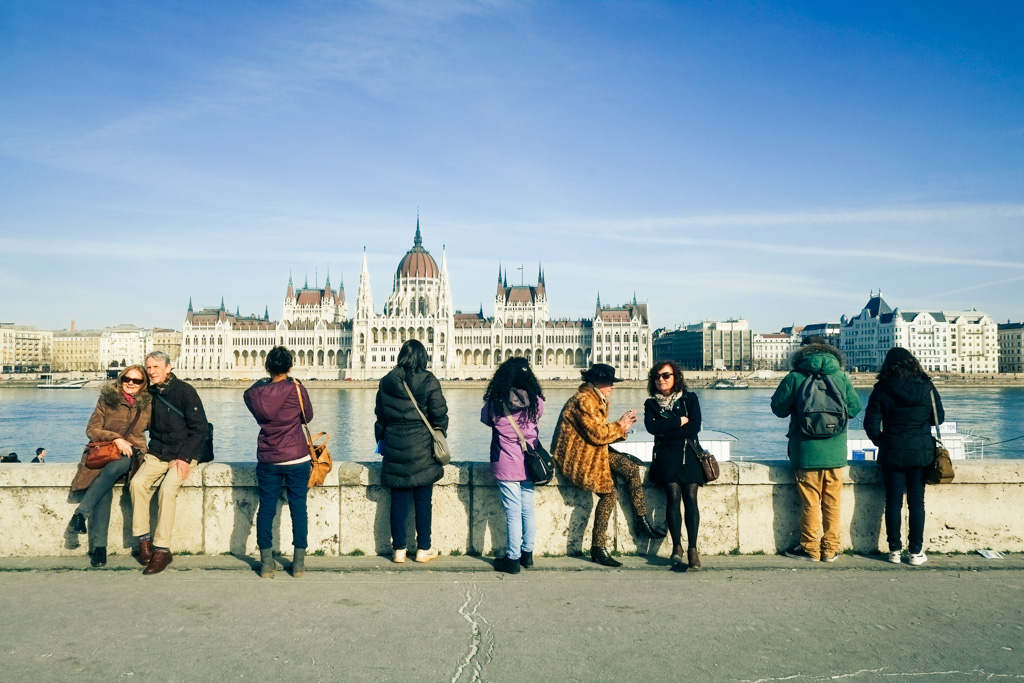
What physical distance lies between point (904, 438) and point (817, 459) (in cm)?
62

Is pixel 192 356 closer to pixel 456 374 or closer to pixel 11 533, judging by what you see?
pixel 456 374

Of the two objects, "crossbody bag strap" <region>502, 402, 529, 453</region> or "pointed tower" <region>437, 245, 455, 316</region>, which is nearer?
"crossbody bag strap" <region>502, 402, 529, 453</region>

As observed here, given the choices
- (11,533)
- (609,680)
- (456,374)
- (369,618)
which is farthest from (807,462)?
(456,374)

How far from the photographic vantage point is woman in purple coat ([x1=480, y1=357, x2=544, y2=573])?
17.4 feet

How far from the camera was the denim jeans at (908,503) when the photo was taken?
18.1ft

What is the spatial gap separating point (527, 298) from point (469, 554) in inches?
4638

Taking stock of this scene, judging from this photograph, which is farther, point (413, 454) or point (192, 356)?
point (192, 356)

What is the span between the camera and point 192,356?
12069cm

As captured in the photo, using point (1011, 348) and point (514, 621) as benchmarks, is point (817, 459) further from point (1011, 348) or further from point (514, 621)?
point (1011, 348)

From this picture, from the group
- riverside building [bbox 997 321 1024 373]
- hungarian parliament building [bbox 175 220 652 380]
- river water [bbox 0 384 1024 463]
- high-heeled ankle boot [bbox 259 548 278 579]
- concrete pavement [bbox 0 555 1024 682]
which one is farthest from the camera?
riverside building [bbox 997 321 1024 373]

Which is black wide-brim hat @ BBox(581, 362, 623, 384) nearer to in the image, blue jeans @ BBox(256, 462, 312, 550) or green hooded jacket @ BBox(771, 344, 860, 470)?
green hooded jacket @ BBox(771, 344, 860, 470)

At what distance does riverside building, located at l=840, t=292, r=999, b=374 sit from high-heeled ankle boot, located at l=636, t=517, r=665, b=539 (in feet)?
415

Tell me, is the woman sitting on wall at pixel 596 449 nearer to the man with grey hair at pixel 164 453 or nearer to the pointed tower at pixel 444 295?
the man with grey hair at pixel 164 453

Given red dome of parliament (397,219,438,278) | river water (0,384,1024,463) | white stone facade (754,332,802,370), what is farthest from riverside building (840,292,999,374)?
red dome of parliament (397,219,438,278)
